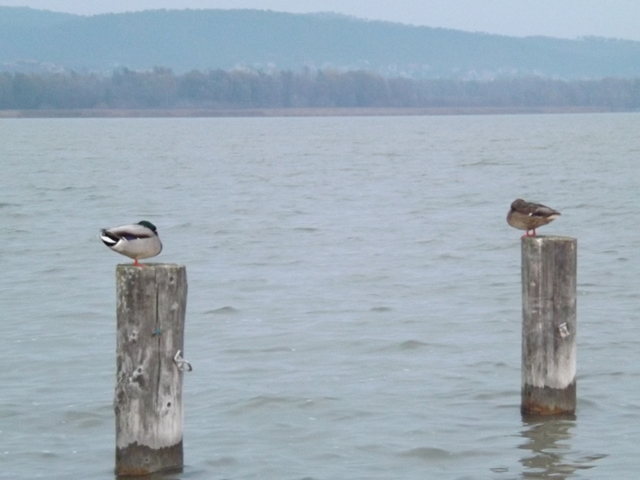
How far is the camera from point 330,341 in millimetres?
13820

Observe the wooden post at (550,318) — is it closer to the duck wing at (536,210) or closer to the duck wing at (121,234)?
the duck wing at (536,210)

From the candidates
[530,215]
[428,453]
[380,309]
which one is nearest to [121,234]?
[428,453]

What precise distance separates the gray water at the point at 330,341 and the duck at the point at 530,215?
1.60m

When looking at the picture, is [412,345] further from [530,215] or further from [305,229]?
[305,229]

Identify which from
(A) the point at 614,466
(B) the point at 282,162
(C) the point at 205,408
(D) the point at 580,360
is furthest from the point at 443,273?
(B) the point at 282,162

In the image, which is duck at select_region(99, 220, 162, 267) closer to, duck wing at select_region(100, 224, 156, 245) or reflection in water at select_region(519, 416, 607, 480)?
duck wing at select_region(100, 224, 156, 245)

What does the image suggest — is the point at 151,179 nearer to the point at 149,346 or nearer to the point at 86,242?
the point at 86,242

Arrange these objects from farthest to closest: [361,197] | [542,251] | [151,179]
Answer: [151,179]
[361,197]
[542,251]

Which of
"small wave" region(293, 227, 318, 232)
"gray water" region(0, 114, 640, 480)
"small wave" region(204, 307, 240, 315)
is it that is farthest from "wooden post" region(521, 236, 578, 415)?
"small wave" region(293, 227, 318, 232)

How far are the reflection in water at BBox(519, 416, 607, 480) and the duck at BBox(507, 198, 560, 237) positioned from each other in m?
1.49

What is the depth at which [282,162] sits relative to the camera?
205 feet

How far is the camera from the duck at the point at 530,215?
966cm

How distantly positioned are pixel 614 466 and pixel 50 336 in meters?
7.51

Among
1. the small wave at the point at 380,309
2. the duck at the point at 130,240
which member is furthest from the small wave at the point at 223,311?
the duck at the point at 130,240
